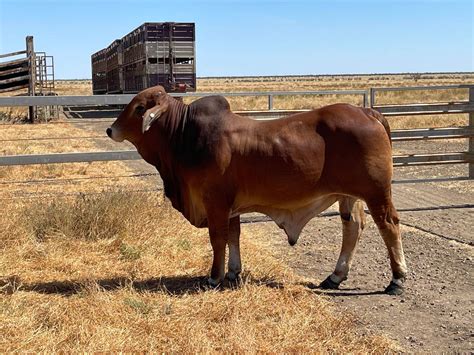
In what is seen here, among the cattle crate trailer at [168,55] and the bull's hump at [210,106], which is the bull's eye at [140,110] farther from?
the cattle crate trailer at [168,55]

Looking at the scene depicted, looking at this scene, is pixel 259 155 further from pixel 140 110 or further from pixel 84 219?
pixel 84 219

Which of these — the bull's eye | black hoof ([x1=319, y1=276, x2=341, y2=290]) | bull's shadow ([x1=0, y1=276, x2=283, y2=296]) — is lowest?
black hoof ([x1=319, y1=276, x2=341, y2=290])

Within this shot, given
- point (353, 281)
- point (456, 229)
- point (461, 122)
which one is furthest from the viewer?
point (461, 122)

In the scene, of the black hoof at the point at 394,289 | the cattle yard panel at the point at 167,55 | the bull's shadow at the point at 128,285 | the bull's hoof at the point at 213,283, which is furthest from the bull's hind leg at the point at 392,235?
the cattle yard panel at the point at 167,55

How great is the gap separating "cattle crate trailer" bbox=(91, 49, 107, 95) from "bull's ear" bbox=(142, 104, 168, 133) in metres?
37.1

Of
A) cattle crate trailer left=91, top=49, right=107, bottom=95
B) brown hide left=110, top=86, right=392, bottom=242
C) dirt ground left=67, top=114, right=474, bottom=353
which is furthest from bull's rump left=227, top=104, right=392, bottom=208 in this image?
cattle crate trailer left=91, top=49, right=107, bottom=95

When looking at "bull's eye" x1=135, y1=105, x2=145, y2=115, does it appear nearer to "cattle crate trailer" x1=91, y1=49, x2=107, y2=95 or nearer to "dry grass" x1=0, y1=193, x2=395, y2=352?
"dry grass" x1=0, y1=193, x2=395, y2=352

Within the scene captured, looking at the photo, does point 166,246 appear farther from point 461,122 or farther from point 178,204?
point 461,122

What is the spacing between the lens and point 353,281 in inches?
224

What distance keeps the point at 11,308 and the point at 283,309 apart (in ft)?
6.62

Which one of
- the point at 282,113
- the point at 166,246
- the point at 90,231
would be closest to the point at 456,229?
the point at 282,113

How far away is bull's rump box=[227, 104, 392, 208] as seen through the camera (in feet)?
16.4

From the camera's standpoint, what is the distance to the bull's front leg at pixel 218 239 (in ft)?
16.9

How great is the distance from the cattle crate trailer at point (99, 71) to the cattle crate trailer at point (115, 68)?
1.51 m
